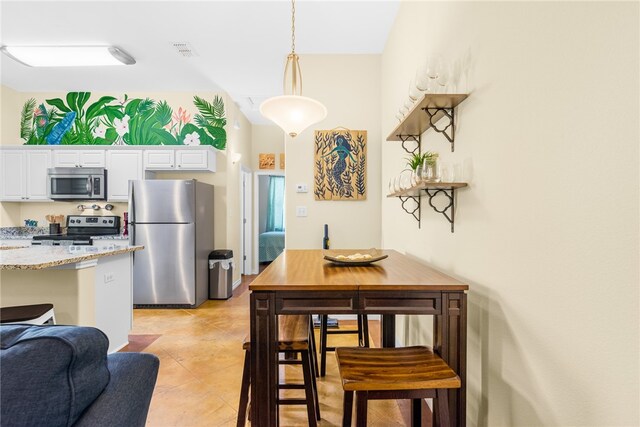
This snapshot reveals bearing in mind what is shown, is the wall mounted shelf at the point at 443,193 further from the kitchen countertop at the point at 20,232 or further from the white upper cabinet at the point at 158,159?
the kitchen countertop at the point at 20,232

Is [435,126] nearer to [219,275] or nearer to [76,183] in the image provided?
[219,275]

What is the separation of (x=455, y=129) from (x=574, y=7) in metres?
0.79

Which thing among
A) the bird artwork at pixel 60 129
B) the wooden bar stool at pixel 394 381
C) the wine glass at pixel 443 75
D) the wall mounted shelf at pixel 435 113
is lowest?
the wooden bar stool at pixel 394 381

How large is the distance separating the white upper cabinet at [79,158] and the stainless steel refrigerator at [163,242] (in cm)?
86

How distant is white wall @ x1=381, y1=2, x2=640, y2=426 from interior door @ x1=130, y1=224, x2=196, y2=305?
353 cm

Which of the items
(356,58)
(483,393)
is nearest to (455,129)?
(483,393)

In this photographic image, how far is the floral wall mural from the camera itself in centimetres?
481

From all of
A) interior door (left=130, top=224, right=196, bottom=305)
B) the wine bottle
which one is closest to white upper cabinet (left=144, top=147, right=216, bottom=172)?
interior door (left=130, top=224, right=196, bottom=305)

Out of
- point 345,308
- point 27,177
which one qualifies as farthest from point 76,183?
point 345,308

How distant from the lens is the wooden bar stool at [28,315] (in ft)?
6.29

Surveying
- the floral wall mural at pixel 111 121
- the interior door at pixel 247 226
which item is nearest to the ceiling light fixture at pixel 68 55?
the floral wall mural at pixel 111 121

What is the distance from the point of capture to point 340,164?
361 centimetres

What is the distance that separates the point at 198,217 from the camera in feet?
14.1

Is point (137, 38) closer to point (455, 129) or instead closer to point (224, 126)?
point (224, 126)
